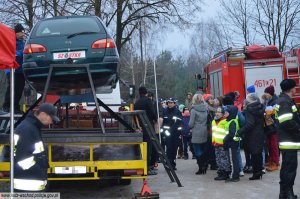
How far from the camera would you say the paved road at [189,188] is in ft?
28.5

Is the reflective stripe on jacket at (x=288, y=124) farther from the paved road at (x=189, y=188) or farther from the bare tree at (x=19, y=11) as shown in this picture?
the bare tree at (x=19, y=11)

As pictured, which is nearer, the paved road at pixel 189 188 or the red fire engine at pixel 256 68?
the paved road at pixel 189 188

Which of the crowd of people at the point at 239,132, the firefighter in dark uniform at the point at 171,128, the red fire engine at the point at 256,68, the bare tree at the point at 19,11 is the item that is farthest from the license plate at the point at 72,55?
the bare tree at the point at 19,11

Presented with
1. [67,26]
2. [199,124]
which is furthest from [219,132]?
Result: [67,26]

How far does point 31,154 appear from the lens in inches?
214

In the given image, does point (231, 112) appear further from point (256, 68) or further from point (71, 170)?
point (256, 68)

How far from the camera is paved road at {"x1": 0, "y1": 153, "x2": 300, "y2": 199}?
867 cm

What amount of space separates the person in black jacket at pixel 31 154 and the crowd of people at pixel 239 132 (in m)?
3.70

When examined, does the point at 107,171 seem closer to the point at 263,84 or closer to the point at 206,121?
the point at 206,121

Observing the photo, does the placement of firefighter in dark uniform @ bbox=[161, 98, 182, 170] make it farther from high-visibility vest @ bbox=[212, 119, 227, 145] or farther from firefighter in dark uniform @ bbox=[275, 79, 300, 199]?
firefighter in dark uniform @ bbox=[275, 79, 300, 199]

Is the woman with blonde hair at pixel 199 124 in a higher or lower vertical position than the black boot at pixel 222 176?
higher

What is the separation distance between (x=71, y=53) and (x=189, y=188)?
3.37m

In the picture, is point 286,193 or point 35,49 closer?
point 286,193

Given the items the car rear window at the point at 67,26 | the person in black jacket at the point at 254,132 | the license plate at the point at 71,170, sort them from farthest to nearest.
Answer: the person in black jacket at the point at 254,132, the car rear window at the point at 67,26, the license plate at the point at 71,170
